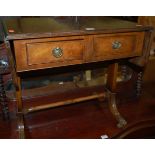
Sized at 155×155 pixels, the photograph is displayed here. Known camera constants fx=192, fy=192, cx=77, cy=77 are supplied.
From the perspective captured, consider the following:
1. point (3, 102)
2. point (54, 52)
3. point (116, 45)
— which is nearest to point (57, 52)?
point (54, 52)

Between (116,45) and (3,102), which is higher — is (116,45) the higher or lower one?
the higher one

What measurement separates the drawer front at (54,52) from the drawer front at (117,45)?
0.11m

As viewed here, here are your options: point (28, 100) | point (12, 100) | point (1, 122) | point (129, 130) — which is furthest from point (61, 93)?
point (129, 130)

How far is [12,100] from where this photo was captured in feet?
4.69

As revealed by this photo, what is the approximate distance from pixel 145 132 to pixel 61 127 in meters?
0.70

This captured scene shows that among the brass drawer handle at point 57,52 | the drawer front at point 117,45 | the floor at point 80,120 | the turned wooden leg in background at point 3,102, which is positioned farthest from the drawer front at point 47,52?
the floor at point 80,120

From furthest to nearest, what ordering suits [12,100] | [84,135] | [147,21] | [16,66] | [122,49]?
1. [147,21]
2. [12,100]
3. [84,135]
4. [122,49]
5. [16,66]

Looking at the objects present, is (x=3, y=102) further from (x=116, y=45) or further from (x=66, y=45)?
(x=116, y=45)

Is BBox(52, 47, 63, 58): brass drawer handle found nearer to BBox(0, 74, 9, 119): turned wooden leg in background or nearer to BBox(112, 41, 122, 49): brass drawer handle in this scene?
BBox(112, 41, 122, 49): brass drawer handle

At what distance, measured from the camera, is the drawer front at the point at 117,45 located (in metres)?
1.11

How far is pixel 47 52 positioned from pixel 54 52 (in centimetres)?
4

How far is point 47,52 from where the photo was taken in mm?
992

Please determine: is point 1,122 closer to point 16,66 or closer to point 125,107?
point 16,66

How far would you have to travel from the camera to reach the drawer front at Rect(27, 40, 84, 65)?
97cm
